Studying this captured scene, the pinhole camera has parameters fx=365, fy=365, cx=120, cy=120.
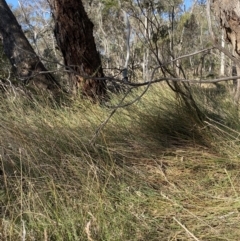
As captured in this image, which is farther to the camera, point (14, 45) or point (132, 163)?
point (14, 45)

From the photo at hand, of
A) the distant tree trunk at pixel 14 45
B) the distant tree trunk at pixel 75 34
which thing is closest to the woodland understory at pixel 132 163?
the distant tree trunk at pixel 75 34

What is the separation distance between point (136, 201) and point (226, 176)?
18.2 inches

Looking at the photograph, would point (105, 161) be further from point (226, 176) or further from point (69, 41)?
point (69, 41)

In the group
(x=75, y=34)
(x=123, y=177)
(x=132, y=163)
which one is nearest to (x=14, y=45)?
(x=75, y=34)

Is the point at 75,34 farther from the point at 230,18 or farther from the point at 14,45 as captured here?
the point at 230,18

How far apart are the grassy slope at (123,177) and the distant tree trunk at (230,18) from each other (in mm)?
428

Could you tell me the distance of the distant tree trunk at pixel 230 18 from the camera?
64.7 inches

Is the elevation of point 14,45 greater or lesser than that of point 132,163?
greater

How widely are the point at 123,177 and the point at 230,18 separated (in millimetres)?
885

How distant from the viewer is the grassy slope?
1.34 metres

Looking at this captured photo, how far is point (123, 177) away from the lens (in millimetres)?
1696

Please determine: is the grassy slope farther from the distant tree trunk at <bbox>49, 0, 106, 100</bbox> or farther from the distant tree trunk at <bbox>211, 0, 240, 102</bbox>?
the distant tree trunk at <bbox>49, 0, 106, 100</bbox>

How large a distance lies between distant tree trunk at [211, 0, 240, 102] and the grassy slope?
1.40ft

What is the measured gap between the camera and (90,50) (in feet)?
12.1
